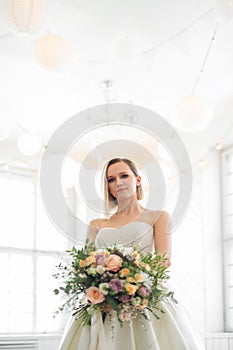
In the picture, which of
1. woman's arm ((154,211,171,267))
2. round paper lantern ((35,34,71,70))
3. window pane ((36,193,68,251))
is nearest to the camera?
woman's arm ((154,211,171,267))

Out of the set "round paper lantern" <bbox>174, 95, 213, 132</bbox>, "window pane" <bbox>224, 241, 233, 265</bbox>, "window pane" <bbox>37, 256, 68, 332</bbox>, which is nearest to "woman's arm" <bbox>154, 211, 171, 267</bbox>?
"round paper lantern" <bbox>174, 95, 213, 132</bbox>

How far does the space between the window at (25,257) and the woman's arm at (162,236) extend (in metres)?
3.23

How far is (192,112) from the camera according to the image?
3.81 metres

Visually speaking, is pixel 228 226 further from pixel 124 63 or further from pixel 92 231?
pixel 92 231

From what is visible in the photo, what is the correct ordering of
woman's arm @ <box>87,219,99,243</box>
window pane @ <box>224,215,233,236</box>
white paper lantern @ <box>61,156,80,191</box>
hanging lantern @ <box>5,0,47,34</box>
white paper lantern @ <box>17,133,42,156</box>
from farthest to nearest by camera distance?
window pane @ <box>224,215,233,236</box> < white paper lantern @ <box>17,133,42,156</box> < white paper lantern @ <box>61,156,80,191</box> < hanging lantern @ <box>5,0,47,34</box> < woman's arm @ <box>87,219,99,243</box>

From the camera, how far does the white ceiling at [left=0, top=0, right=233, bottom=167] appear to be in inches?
145

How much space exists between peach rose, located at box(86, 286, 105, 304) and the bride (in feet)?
0.45

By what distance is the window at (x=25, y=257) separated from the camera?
565 cm

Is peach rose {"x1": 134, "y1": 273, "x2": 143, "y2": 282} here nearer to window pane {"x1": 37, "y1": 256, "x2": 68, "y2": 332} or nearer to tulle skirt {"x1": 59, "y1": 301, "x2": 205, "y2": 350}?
tulle skirt {"x1": 59, "y1": 301, "x2": 205, "y2": 350}

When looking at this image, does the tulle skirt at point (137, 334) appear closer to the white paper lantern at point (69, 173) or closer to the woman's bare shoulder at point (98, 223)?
the woman's bare shoulder at point (98, 223)

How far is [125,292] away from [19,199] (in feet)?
12.8

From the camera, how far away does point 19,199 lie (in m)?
5.95

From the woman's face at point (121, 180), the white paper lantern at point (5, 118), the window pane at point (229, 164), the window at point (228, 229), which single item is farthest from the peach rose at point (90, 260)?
the window pane at point (229, 164)

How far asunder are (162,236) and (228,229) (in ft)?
11.3
